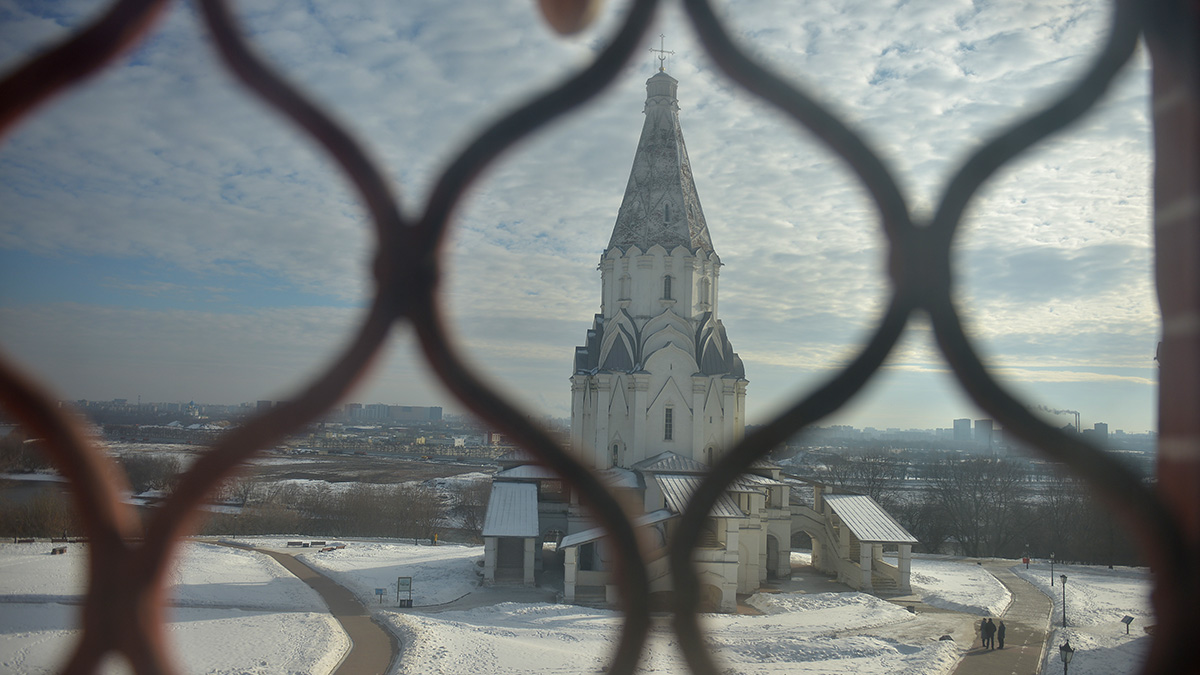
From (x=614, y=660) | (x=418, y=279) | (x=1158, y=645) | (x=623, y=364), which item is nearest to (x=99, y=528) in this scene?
(x=418, y=279)

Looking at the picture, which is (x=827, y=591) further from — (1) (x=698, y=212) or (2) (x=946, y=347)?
(2) (x=946, y=347)

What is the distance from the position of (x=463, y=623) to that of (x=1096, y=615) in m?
13.0

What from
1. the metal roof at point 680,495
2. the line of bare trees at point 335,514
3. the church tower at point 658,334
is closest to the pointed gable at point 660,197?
the church tower at point 658,334

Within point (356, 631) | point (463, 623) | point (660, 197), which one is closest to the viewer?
point (356, 631)

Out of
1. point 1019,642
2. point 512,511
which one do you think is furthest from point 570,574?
point 1019,642

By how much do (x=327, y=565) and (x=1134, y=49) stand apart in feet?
66.8

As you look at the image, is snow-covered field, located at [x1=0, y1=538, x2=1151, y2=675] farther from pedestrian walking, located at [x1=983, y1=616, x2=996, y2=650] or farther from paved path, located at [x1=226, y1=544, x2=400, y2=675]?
pedestrian walking, located at [x1=983, y1=616, x2=996, y2=650]

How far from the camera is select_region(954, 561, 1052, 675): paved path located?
11617 mm

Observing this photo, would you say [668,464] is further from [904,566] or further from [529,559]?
[904,566]

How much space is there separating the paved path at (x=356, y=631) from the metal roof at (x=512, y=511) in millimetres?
3505

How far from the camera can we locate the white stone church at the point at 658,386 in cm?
1856

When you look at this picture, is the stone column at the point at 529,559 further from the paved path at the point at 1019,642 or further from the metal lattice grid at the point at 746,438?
the metal lattice grid at the point at 746,438

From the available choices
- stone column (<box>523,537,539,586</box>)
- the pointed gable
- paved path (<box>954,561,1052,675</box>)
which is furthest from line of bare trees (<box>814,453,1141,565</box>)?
stone column (<box>523,537,539,586</box>)

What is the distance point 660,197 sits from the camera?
69.5 ft
